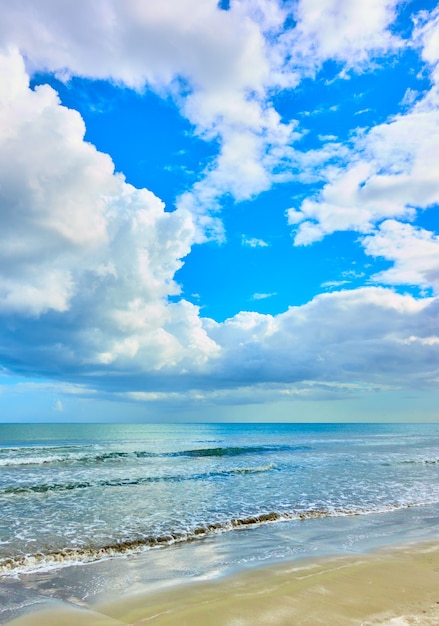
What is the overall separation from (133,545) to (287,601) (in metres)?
6.21

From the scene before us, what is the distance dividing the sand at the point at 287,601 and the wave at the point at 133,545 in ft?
11.6

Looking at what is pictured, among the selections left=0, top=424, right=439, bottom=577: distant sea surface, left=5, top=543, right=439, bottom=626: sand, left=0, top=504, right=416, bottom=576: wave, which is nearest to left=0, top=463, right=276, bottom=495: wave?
left=0, top=424, right=439, bottom=577: distant sea surface

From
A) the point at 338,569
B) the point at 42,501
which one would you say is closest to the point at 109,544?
the point at 338,569

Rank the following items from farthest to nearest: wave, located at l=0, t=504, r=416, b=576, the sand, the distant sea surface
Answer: the distant sea surface → wave, located at l=0, t=504, r=416, b=576 → the sand

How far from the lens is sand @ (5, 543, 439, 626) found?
6996 mm

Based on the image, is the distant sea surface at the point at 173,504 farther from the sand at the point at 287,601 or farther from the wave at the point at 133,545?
the sand at the point at 287,601

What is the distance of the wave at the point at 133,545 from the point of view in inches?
423

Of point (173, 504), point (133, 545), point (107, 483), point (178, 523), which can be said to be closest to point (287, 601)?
point (133, 545)

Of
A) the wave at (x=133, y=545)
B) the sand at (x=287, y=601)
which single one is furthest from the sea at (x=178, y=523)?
the sand at (x=287, y=601)

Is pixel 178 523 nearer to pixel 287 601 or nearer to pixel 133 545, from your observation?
pixel 133 545

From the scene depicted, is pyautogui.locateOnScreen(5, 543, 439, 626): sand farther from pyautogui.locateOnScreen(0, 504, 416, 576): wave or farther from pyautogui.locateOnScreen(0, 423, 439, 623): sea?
pyautogui.locateOnScreen(0, 504, 416, 576): wave

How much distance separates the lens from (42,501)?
19.5 m

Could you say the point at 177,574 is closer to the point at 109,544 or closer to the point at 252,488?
the point at 109,544

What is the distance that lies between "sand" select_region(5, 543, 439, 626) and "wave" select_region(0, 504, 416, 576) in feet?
11.6
